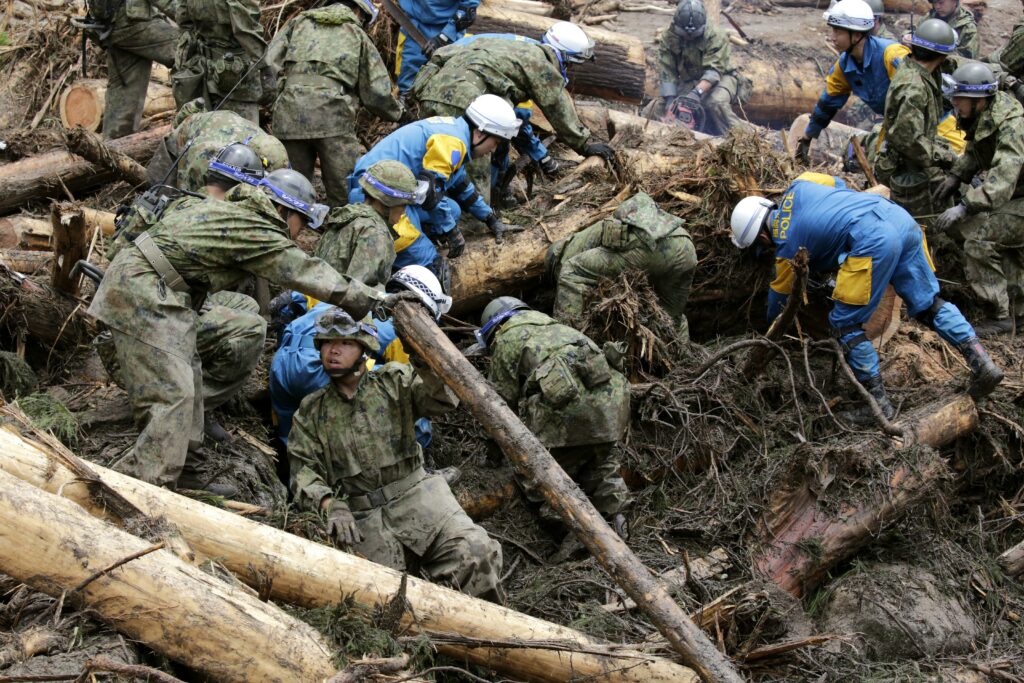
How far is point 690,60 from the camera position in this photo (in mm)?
15102

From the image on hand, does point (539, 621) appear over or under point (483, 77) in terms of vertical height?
under

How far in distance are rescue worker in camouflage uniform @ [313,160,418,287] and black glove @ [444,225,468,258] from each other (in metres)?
0.65

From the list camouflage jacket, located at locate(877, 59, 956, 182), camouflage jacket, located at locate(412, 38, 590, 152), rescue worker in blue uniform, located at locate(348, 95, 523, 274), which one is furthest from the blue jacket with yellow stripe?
rescue worker in blue uniform, located at locate(348, 95, 523, 274)

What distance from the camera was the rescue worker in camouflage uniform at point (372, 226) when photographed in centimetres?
680

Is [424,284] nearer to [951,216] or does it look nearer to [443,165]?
[443,165]

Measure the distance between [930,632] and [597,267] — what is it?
3202mm

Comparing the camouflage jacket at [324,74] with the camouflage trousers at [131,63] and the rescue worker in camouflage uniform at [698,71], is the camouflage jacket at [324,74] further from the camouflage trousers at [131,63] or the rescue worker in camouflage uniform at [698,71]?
the rescue worker in camouflage uniform at [698,71]

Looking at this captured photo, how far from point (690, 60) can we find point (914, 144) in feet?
22.9

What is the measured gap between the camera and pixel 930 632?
20.2 ft

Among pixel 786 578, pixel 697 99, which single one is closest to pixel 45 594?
pixel 786 578

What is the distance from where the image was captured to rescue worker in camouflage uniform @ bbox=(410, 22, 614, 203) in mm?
8539

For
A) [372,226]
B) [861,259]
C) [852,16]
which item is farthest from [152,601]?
[852,16]

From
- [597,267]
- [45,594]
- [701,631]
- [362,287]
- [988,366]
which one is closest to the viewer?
[45,594]

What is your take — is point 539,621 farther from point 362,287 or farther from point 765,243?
→ point 765,243
